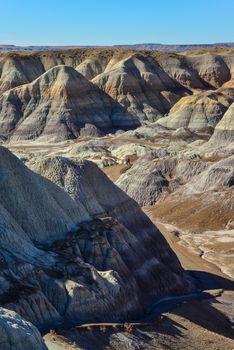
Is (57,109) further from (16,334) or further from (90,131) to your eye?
(16,334)

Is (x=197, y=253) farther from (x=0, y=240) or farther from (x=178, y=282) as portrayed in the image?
(x=0, y=240)

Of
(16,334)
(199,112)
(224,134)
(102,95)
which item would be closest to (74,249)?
(16,334)

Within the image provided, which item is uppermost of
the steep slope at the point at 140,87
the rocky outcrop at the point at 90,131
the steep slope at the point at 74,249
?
the steep slope at the point at 140,87

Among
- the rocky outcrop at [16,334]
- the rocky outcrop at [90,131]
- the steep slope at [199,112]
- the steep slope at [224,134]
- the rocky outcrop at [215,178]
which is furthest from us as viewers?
the rocky outcrop at [90,131]

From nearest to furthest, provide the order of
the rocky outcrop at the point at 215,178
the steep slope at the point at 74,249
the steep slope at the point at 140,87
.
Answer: the steep slope at the point at 74,249 → the rocky outcrop at the point at 215,178 → the steep slope at the point at 140,87

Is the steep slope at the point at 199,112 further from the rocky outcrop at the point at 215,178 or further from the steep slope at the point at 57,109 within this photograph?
the rocky outcrop at the point at 215,178

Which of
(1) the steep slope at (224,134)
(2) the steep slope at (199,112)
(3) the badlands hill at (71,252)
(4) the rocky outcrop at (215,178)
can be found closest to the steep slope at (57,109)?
(2) the steep slope at (199,112)

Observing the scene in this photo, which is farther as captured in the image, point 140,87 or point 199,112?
point 140,87

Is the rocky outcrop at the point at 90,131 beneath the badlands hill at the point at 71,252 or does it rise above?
beneath
